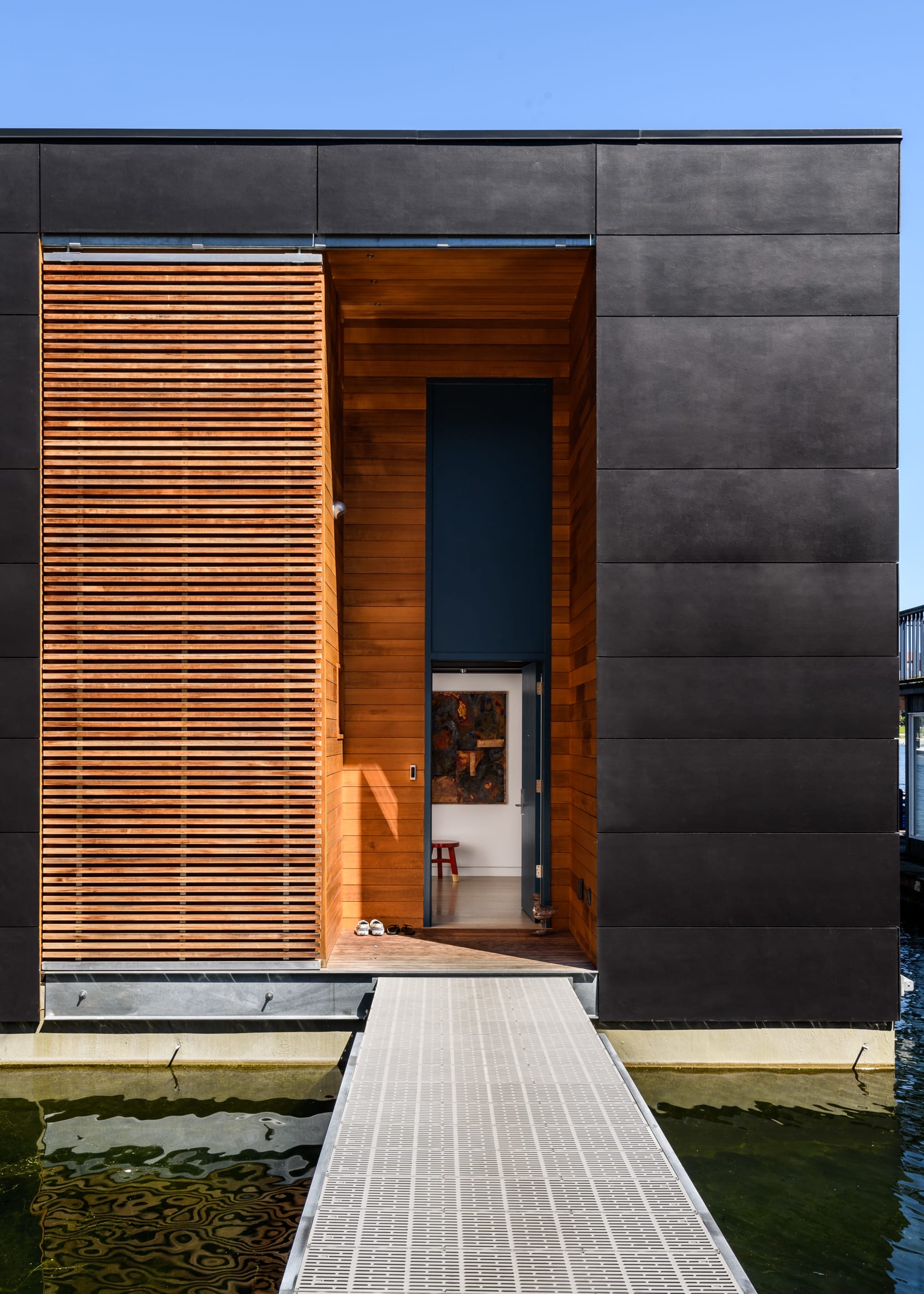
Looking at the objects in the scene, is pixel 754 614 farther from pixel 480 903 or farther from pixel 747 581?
pixel 480 903

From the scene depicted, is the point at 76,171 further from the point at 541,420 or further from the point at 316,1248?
the point at 316,1248

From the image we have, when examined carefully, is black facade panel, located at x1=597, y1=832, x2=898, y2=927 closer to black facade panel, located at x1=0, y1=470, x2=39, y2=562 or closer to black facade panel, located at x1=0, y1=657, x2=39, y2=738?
black facade panel, located at x1=0, y1=657, x2=39, y2=738

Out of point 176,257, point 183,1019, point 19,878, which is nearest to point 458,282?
point 176,257

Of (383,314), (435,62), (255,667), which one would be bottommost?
(255,667)

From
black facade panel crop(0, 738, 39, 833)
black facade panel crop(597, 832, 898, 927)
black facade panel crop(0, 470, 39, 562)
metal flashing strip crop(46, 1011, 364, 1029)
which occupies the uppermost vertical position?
black facade panel crop(0, 470, 39, 562)

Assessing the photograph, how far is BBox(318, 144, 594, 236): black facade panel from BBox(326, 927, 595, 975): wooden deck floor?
5.00m

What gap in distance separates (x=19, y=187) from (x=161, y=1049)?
585 centimetres

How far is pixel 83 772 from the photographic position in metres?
6.37

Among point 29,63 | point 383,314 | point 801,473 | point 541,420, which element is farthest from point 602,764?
point 29,63

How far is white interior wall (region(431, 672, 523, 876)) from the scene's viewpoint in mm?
11492

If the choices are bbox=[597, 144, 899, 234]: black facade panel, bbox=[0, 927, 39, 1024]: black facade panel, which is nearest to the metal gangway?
bbox=[0, 927, 39, 1024]: black facade panel

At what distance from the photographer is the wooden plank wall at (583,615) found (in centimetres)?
650

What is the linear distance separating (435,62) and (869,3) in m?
3.86

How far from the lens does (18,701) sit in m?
6.33
